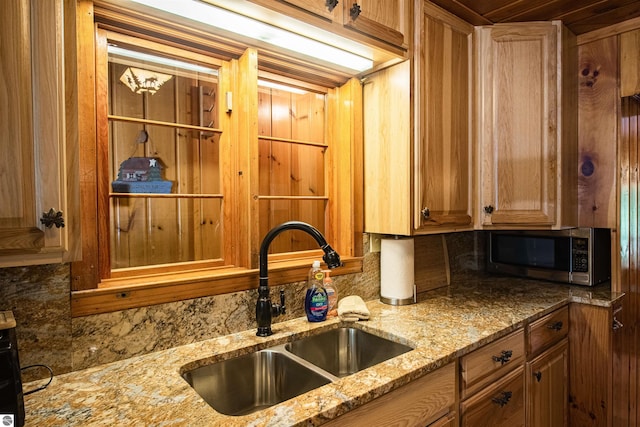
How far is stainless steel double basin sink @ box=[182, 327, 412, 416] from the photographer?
1.21m

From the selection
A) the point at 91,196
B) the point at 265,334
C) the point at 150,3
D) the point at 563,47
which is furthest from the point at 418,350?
the point at 563,47

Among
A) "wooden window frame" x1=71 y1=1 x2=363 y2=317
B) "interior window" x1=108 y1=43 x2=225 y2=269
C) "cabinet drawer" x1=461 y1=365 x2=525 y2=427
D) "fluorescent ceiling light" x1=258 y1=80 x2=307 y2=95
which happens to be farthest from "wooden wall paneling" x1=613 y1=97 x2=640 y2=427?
"interior window" x1=108 y1=43 x2=225 y2=269

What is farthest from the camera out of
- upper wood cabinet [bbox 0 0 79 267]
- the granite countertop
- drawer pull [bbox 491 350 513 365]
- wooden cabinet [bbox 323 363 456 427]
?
drawer pull [bbox 491 350 513 365]

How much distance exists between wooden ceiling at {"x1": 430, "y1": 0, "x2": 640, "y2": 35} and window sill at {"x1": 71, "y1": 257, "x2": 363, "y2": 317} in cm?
140

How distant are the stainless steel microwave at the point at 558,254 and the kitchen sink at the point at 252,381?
1.70 meters

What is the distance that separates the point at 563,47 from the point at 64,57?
2.20 m

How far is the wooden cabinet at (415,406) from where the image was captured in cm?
100

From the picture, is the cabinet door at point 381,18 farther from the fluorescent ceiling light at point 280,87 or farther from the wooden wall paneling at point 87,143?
the wooden wall paneling at point 87,143

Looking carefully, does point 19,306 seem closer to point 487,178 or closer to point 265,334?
point 265,334

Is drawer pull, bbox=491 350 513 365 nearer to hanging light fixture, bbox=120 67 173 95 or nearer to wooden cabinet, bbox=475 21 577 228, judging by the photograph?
wooden cabinet, bbox=475 21 577 228

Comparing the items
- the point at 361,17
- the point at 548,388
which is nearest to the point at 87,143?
the point at 361,17

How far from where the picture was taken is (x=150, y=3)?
1.16m

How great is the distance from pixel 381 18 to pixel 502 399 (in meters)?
1.58

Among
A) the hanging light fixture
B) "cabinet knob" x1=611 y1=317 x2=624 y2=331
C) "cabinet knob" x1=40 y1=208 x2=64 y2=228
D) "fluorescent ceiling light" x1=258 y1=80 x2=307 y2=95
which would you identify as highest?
"fluorescent ceiling light" x1=258 y1=80 x2=307 y2=95
